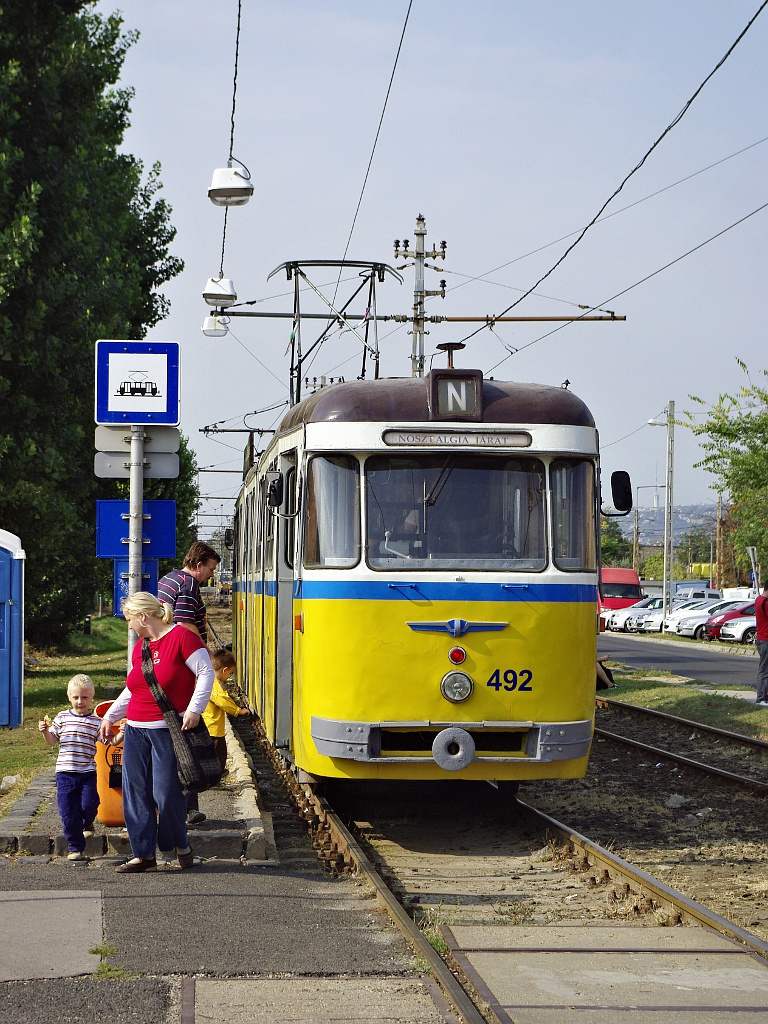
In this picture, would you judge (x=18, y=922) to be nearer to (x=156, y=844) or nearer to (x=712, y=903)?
(x=156, y=844)

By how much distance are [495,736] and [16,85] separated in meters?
13.4

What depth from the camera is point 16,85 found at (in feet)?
62.1

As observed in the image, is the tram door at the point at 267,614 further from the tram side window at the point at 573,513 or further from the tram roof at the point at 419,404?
the tram side window at the point at 573,513

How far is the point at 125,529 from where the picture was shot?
10.2 metres

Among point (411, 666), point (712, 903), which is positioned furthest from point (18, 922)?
point (712, 903)

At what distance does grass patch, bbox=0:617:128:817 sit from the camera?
496 inches

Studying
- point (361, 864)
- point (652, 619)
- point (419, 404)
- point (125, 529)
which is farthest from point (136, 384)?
point (652, 619)

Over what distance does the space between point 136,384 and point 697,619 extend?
37.6 metres

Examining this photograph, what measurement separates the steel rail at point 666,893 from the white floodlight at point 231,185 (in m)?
7.76

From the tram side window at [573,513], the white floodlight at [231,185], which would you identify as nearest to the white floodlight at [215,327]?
the white floodlight at [231,185]

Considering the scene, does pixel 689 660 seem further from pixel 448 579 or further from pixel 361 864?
pixel 361 864

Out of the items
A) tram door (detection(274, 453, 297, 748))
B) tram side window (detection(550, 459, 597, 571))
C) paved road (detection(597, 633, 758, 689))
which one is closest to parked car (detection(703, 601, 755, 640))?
paved road (detection(597, 633, 758, 689))

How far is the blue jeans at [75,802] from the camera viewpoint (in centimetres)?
809

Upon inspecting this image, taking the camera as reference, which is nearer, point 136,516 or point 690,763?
point 136,516
